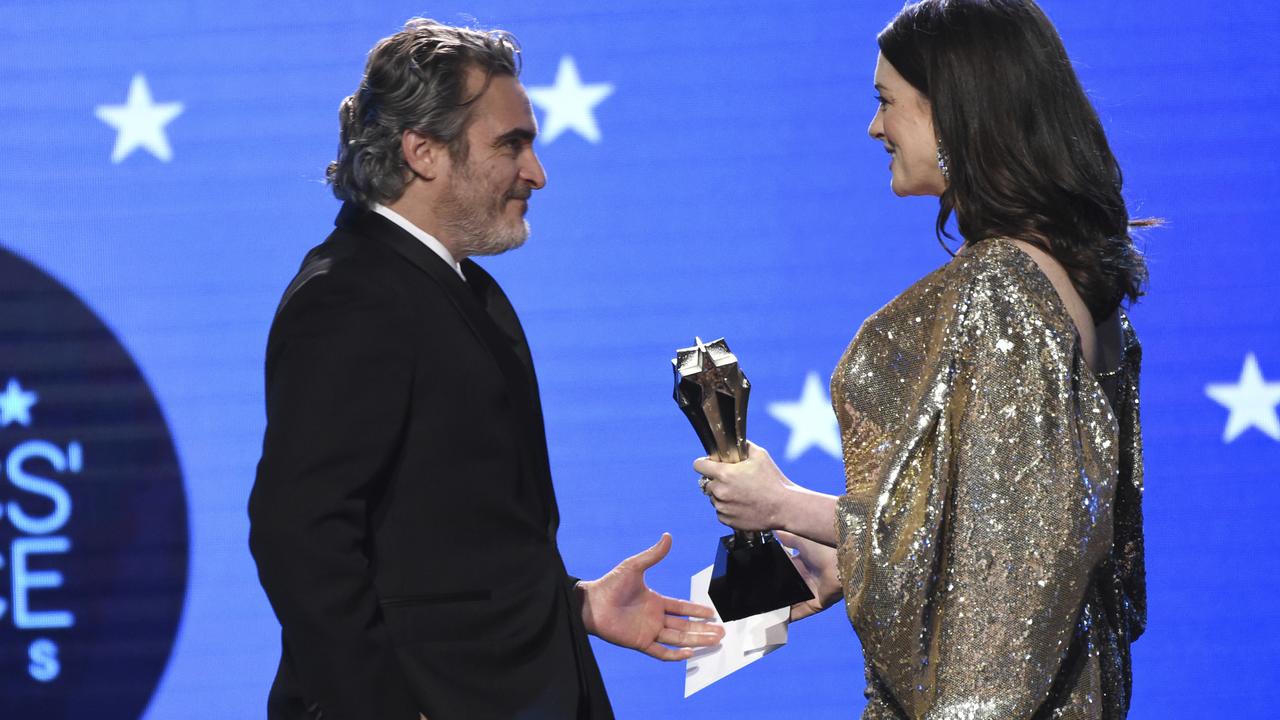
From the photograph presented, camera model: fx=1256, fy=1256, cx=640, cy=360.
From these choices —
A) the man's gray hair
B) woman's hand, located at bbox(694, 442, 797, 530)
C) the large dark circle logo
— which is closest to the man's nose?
the man's gray hair

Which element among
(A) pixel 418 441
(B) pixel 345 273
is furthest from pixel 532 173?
(A) pixel 418 441

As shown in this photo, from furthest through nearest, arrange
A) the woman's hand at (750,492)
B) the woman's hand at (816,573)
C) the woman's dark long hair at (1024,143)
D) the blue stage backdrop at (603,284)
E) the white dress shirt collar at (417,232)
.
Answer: the blue stage backdrop at (603,284)
the woman's hand at (816,573)
the white dress shirt collar at (417,232)
the woman's hand at (750,492)
the woman's dark long hair at (1024,143)

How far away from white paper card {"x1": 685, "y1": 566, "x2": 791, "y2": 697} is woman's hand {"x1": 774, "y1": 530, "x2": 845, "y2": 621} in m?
0.06

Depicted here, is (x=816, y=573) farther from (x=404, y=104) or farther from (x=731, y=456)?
(x=404, y=104)

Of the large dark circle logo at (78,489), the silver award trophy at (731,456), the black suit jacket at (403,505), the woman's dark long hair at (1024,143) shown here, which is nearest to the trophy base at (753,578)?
the silver award trophy at (731,456)

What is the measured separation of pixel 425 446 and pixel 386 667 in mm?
303

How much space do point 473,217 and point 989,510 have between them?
924 millimetres

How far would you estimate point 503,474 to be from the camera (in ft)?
5.98

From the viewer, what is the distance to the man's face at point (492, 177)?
2.00m

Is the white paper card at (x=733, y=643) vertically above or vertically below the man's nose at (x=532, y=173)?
below

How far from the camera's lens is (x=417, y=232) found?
6.40 ft

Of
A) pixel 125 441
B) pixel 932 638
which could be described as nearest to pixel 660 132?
pixel 125 441

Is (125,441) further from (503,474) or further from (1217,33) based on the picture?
(1217,33)

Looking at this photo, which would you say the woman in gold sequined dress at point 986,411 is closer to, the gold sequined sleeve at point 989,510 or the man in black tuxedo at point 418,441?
the gold sequined sleeve at point 989,510
